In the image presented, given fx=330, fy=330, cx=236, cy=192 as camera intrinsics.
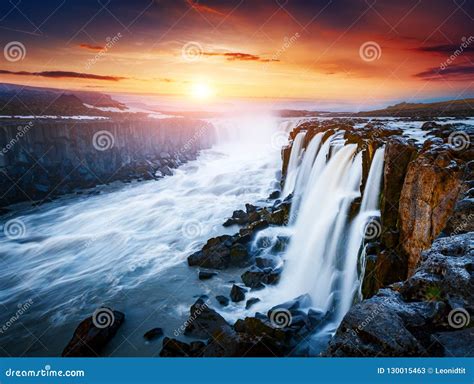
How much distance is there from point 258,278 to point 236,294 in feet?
4.46

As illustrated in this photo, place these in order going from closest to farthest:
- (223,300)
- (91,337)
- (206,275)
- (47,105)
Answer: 1. (91,337)
2. (223,300)
3. (206,275)
4. (47,105)

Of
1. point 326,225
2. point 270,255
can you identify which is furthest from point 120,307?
point 326,225

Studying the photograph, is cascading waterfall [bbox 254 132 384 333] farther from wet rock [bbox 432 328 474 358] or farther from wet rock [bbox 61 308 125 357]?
wet rock [bbox 432 328 474 358]

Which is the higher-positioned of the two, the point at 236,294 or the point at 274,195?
the point at 274,195

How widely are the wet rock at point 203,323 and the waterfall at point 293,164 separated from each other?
13.9 m

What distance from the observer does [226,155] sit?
165ft

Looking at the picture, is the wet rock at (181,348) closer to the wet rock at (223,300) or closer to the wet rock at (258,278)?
the wet rock at (223,300)

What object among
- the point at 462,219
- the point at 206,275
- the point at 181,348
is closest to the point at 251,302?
the point at 206,275

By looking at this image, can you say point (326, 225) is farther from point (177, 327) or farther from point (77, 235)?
point (77, 235)

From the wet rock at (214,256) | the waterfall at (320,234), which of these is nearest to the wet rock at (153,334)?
the wet rock at (214,256)

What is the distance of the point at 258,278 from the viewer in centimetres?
1223

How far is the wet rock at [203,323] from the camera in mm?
9258

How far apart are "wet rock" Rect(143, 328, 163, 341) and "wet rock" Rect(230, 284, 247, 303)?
2.62m

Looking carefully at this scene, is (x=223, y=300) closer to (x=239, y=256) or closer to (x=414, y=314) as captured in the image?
(x=239, y=256)
